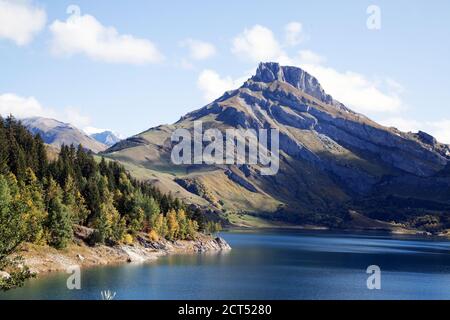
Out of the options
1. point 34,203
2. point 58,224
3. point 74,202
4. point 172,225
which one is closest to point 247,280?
point 58,224

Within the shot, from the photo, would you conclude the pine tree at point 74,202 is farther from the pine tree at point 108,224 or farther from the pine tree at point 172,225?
the pine tree at point 172,225

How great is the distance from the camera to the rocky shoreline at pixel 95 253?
110375 mm

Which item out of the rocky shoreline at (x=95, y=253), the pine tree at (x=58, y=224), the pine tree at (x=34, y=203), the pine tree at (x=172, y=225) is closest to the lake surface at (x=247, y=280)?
the rocky shoreline at (x=95, y=253)

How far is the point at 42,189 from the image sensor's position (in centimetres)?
13412

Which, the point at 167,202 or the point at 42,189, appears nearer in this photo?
the point at 42,189

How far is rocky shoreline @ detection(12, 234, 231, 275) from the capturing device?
110m

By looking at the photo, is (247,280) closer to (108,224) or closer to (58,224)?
(108,224)

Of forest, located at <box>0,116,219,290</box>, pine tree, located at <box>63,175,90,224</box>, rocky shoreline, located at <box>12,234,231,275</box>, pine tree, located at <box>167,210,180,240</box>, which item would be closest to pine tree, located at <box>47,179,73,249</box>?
forest, located at <box>0,116,219,290</box>

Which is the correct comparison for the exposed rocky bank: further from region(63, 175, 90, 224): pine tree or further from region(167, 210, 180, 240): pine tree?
region(63, 175, 90, 224): pine tree

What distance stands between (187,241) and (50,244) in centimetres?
7427

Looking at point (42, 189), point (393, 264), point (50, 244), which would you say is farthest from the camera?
point (393, 264)

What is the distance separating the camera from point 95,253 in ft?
431
